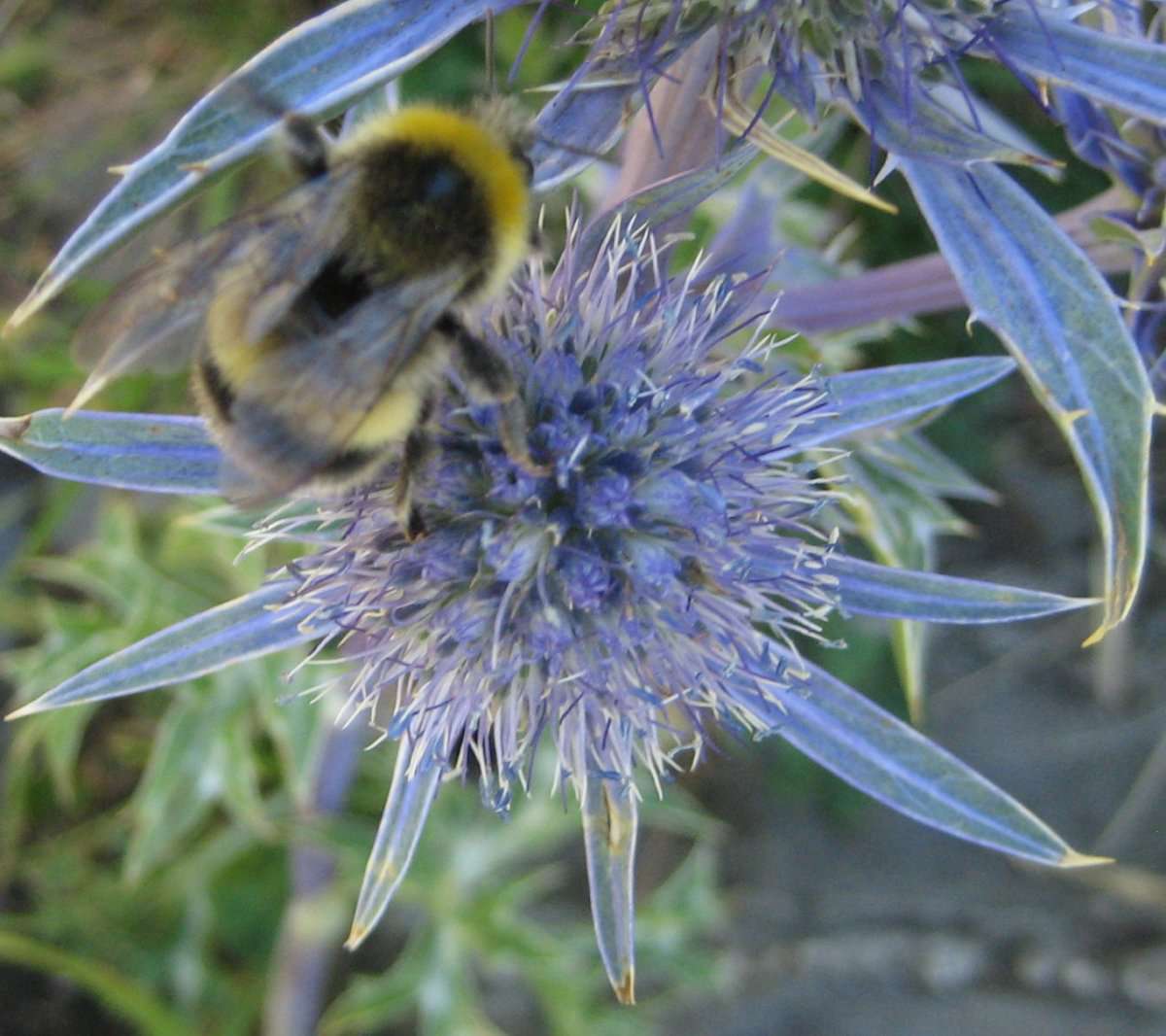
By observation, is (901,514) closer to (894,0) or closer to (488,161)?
(894,0)

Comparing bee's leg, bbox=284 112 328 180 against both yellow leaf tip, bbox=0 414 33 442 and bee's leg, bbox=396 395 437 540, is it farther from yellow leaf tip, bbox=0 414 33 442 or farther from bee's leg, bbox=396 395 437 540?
yellow leaf tip, bbox=0 414 33 442

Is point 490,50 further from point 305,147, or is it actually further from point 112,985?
point 112,985

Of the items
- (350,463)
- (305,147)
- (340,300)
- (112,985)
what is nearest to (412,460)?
(350,463)

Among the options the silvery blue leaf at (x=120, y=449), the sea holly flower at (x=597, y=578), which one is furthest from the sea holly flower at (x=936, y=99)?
the silvery blue leaf at (x=120, y=449)

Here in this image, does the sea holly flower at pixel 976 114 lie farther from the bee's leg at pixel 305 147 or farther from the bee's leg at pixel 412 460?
the bee's leg at pixel 412 460

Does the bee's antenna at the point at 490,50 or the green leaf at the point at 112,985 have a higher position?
the bee's antenna at the point at 490,50

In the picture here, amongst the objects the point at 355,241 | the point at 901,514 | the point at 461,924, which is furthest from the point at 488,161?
the point at 461,924

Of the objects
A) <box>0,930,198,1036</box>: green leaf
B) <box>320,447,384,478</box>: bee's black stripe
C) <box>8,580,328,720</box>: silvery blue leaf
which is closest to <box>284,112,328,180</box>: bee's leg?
<box>320,447,384,478</box>: bee's black stripe
